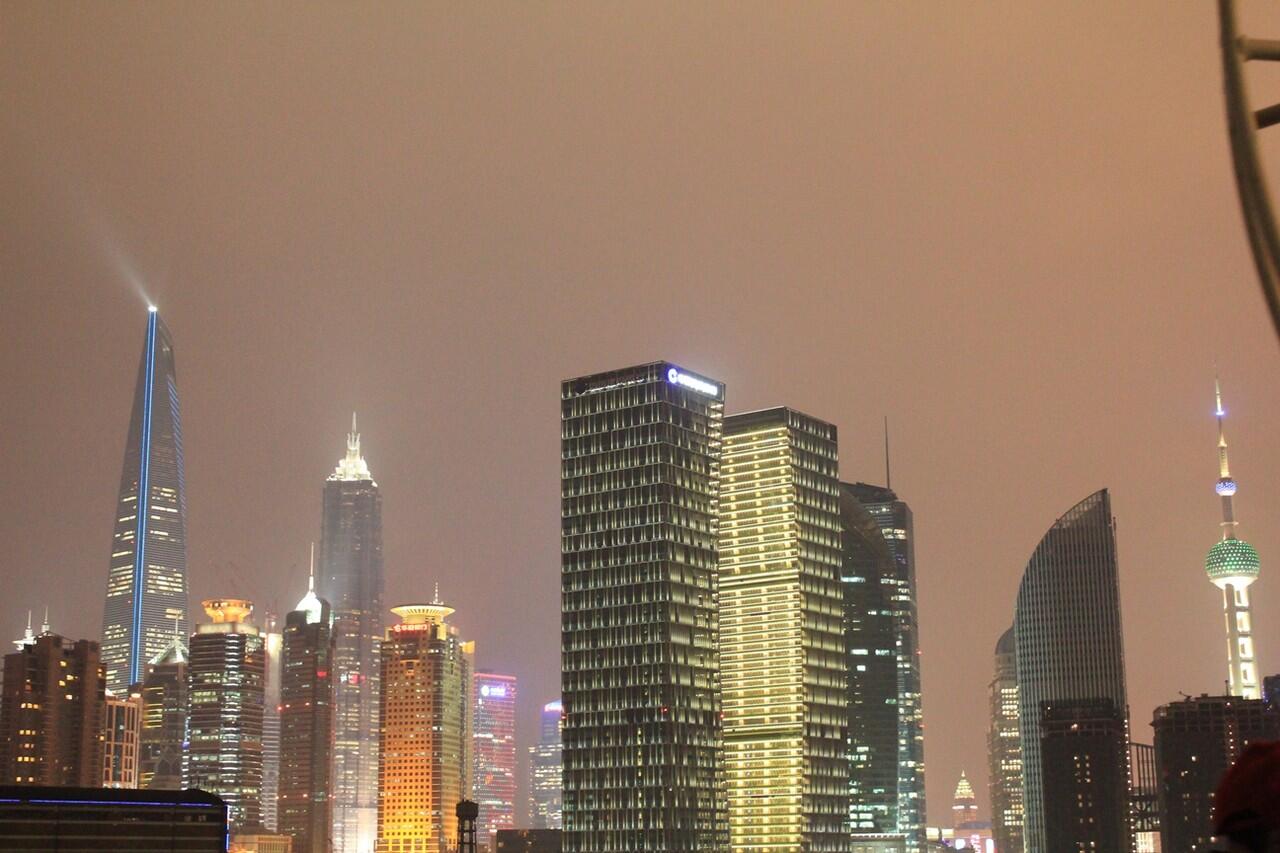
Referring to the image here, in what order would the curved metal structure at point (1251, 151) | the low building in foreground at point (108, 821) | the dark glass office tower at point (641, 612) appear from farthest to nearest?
the dark glass office tower at point (641, 612) < the low building in foreground at point (108, 821) < the curved metal structure at point (1251, 151)

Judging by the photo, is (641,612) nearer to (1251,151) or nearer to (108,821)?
(108,821)

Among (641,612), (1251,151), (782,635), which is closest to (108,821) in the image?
(641,612)

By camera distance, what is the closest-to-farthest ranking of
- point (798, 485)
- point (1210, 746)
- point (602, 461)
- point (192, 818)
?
point (192, 818), point (602, 461), point (798, 485), point (1210, 746)

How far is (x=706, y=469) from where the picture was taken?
147000mm

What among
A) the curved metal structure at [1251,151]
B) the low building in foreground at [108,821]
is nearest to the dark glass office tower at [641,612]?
the low building in foreground at [108,821]

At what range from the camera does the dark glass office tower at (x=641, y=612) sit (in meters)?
136

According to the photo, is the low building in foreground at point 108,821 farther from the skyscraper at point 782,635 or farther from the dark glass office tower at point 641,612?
the skyscraper at point 782,635

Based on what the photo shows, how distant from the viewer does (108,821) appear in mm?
111188

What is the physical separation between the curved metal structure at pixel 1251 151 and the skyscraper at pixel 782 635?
14045cm

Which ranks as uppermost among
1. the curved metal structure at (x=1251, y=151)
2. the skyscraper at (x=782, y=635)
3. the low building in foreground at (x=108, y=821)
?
the skyscraper at (x=782, y=635)

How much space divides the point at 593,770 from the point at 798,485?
36917 millimetres

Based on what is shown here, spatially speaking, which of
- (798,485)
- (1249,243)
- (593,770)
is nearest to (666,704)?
(593,770)

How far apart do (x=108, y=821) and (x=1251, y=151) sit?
115 metres

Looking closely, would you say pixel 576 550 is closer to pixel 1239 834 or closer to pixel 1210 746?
pixel 1210 746
